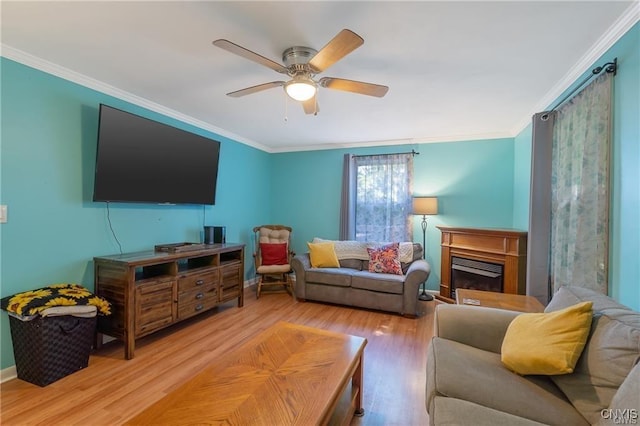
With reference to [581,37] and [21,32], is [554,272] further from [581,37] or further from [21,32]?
[21,32]

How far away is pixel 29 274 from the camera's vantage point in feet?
7.11

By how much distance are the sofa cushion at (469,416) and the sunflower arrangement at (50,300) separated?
248cm

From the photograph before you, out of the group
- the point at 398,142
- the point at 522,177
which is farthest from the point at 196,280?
the point at 522,177

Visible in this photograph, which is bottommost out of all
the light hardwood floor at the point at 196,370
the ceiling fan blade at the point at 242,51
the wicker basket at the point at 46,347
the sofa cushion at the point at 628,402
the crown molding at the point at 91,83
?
the light hardwood floor at the point at 196,370

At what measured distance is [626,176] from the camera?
5.38ft

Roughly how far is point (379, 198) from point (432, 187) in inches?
31.9

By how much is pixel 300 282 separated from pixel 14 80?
3.33 meters

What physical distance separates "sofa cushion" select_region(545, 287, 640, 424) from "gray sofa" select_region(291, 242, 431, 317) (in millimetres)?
2040

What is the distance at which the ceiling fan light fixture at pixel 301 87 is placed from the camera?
1947 millimetres

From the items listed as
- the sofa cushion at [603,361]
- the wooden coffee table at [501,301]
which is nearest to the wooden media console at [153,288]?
the wooden coffee table at [501,301]

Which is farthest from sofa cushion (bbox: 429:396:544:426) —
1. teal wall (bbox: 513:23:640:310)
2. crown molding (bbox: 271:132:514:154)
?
crown molding (bbox: 271:132:514:154)

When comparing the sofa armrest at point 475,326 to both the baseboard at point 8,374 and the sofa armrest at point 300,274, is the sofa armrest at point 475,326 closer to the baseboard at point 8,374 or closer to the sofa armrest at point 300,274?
the sofa armrest at point 300,274

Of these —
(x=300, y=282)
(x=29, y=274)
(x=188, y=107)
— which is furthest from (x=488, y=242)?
(x=29, y=274)

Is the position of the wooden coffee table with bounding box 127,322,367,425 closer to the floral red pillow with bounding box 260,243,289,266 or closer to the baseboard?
the baseboard
